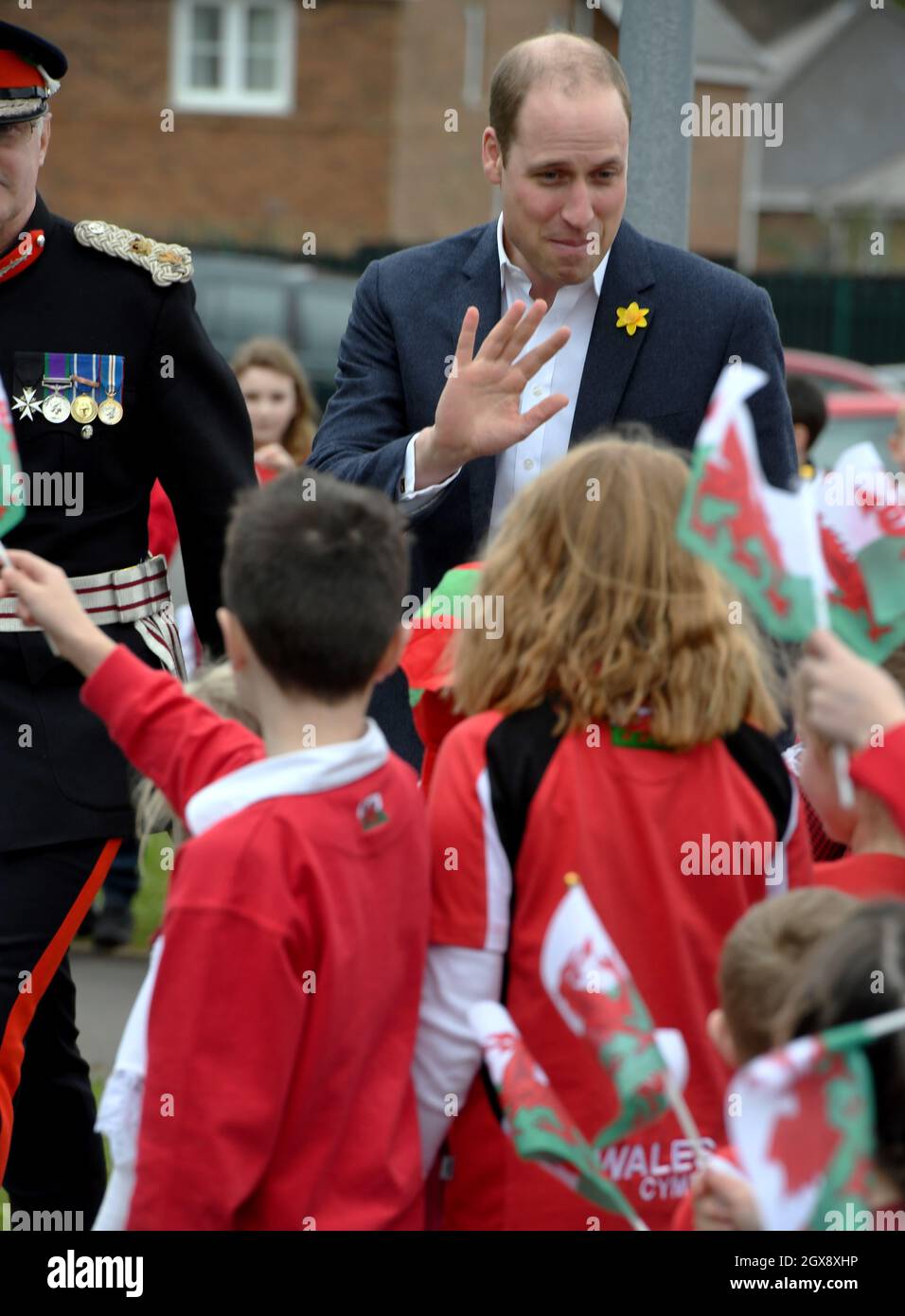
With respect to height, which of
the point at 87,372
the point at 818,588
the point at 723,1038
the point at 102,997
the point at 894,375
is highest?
the point at 87,372

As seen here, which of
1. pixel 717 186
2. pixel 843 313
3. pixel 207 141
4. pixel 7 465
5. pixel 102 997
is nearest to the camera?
pixel 7 465

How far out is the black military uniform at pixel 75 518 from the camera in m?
3.52

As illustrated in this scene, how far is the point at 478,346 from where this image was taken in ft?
12.7

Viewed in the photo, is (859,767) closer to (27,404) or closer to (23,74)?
(27,404)

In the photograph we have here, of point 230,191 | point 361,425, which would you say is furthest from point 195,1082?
point 230,191

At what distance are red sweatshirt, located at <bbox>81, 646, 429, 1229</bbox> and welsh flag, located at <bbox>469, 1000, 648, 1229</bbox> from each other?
17cm

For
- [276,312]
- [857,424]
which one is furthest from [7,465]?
[276,312]

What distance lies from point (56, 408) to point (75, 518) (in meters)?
0.20

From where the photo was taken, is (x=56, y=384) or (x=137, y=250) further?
(x=137, y=250)

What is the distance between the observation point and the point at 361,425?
12.6ft

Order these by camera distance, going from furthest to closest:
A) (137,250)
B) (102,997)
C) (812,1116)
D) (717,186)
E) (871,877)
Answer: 1. (717,186)
2. (102,997)
3. (137,250)
4. (871,877)
5. (812,1116)

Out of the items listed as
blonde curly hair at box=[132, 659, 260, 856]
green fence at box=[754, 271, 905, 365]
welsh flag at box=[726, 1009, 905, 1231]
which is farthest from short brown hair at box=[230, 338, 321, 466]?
green fence at box=[754, 271, 905, 365]

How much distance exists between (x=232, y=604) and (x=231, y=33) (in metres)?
26.0

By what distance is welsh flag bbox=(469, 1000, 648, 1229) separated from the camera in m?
2.40
